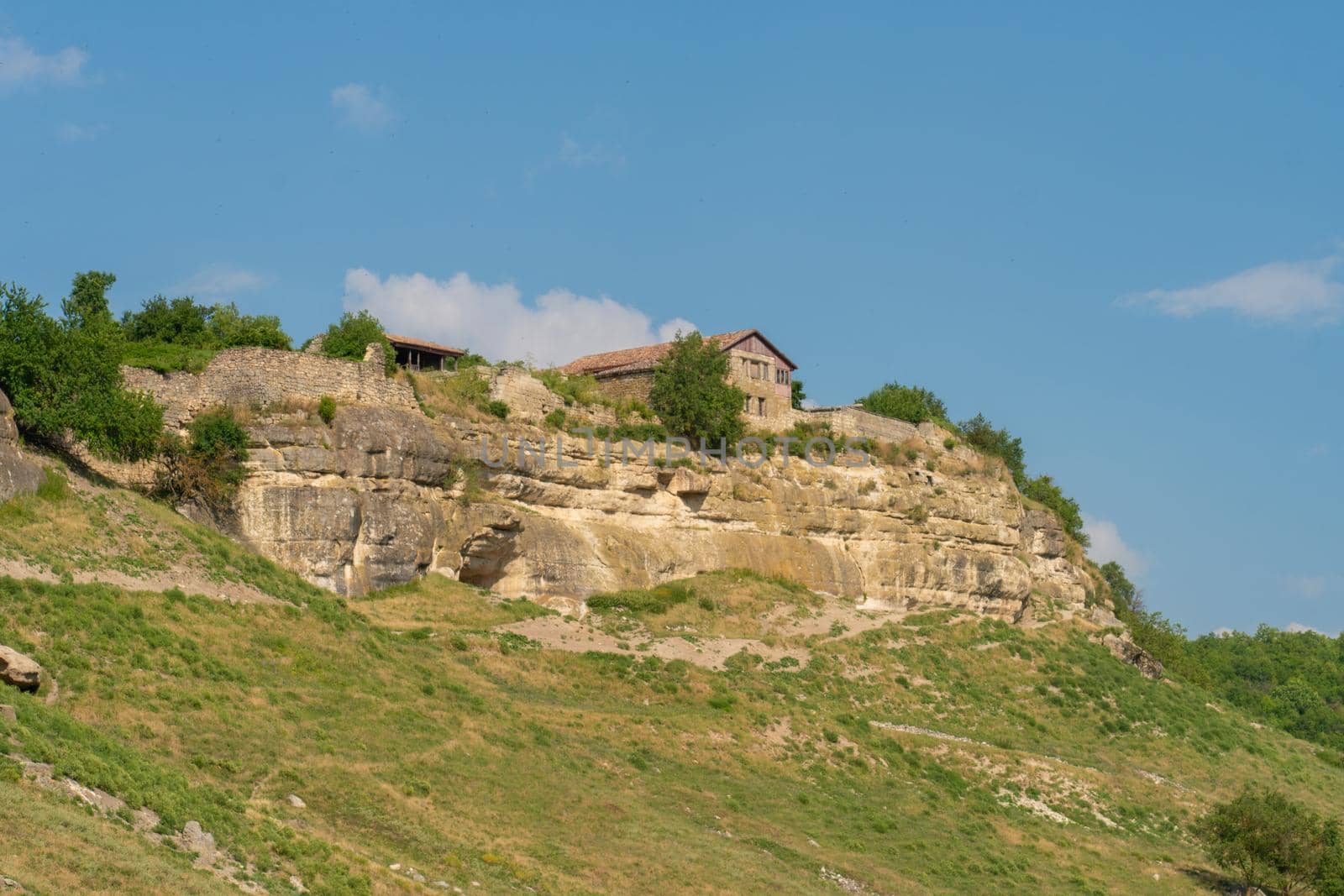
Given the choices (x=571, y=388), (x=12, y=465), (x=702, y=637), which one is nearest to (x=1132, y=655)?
(x=702, y=637)

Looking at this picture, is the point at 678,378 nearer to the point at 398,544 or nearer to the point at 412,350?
the point at 412,350

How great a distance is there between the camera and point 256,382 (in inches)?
1626

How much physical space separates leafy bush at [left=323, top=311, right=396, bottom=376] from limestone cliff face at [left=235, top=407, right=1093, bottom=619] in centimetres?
231

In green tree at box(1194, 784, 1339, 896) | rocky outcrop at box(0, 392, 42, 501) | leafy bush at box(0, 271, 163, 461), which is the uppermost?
leafy bush at box(0, 271, 163, 461)

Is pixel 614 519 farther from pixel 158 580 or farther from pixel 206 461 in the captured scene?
pixel 158 580

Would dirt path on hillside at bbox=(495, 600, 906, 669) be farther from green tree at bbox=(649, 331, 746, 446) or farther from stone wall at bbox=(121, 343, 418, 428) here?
stone wall at bbox=(121, 343, 418, 428)

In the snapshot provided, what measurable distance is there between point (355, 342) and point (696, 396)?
12.6 meters

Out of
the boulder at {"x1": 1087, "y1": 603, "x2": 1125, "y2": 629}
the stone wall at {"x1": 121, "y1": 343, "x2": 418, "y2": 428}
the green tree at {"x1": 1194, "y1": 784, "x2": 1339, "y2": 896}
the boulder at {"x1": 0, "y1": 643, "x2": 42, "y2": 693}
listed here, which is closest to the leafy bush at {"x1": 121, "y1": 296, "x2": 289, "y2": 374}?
the stone wall at {"x1": 121, "y1": 343, "x2": 418, "y2": 428}

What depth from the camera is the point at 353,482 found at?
41.1 meters

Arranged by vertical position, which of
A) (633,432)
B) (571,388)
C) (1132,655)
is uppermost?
(571,388)

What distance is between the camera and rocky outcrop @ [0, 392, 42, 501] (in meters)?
32.4

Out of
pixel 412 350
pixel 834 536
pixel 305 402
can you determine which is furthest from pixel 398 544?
pixel 834 536

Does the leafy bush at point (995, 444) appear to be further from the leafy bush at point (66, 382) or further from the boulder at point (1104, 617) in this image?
the leafy bush at point (66, 382)

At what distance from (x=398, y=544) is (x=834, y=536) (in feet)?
66.9
